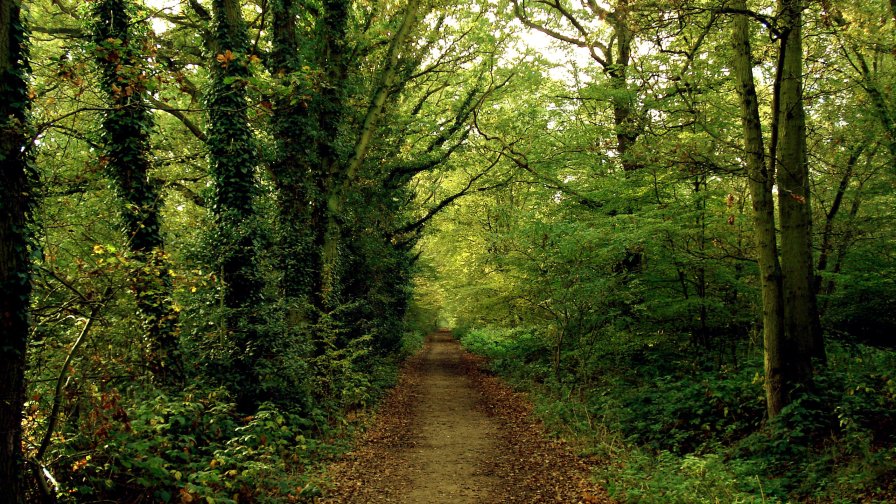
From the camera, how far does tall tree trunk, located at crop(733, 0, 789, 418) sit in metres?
7.52

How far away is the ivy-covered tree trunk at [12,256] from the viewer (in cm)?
392

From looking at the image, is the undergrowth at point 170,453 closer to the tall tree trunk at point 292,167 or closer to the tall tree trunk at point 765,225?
the tall tree trunk at point 292,167

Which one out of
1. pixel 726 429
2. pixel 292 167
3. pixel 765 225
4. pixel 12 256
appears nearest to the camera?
pixel 12 256

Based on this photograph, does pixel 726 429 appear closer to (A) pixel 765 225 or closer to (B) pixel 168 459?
(A) pixel 765 225

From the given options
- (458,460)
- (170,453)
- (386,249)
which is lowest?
(458,460)

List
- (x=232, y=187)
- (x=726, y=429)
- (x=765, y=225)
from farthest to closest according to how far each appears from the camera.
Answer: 1. (x=232, y=187)
2. (x=726, y=429)
3. (x=765, y=225)

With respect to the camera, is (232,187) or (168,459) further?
(232,187)

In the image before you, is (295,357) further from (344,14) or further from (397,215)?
(397,215)

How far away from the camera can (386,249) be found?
17703 millimetres

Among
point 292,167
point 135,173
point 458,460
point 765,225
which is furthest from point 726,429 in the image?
point 135,173

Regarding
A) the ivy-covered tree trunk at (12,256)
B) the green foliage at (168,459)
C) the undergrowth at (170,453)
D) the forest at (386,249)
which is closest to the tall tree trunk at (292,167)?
the forest at (386,249)

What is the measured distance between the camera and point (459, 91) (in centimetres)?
2166

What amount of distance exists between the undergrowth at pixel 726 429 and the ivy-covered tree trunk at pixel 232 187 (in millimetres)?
6472

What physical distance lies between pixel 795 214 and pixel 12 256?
10.2 metres
